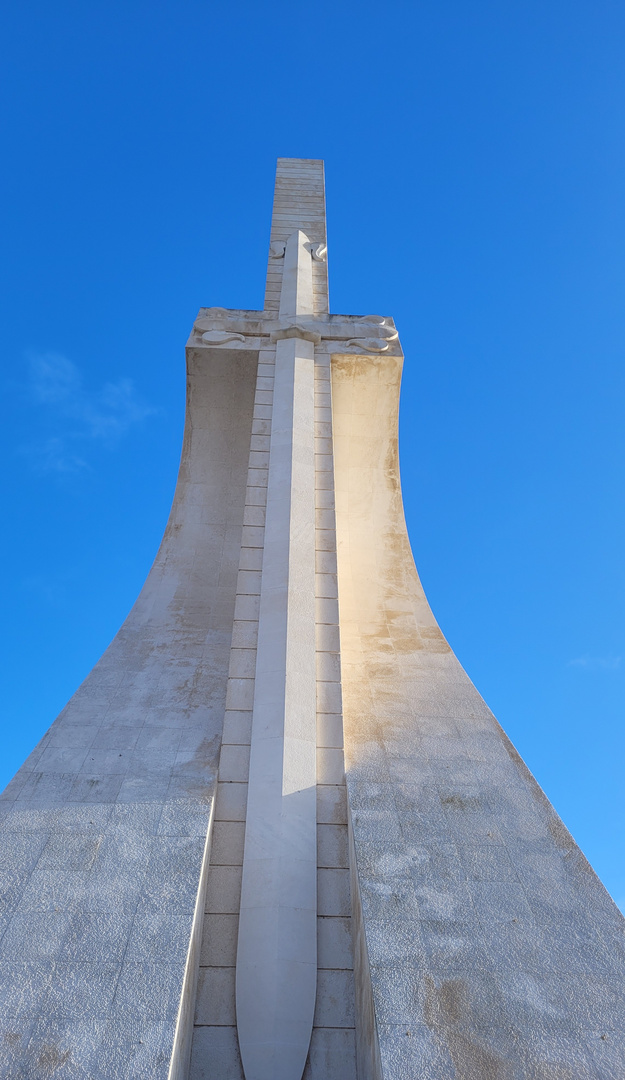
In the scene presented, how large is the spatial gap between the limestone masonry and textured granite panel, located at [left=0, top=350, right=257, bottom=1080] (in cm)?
2

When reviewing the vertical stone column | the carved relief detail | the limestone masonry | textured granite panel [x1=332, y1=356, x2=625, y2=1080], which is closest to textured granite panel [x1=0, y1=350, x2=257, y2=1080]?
the limestone masonry

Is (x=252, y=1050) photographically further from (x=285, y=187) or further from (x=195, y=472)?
(x=285, y=187)

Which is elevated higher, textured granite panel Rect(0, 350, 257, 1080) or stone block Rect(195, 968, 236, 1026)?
textured granite panel Rect(0, 350, 257, 1080)

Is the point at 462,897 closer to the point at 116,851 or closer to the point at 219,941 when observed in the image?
the point at 219,941

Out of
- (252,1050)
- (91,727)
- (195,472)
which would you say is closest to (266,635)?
(91,727)

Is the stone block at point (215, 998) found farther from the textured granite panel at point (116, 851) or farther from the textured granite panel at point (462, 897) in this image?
the textured granite panel at point (462, 897)

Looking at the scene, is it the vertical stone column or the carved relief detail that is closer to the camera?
the vertical stone column

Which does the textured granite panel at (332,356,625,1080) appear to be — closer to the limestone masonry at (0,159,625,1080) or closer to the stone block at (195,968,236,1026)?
the limestone masonry at (0,159,625,1080)

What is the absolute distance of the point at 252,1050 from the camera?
16.4 feet

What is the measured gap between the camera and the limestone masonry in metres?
4.48

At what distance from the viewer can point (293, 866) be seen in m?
5.79

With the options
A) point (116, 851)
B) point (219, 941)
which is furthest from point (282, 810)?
point (116, 851)

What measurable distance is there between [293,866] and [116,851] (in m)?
1.40

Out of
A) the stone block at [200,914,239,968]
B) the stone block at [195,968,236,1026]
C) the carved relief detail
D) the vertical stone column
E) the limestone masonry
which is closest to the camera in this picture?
the limestone masonry
